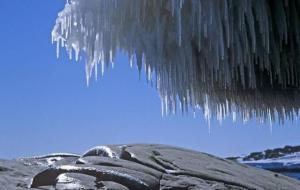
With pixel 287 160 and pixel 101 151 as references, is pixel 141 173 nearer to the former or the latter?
pixel 101 151

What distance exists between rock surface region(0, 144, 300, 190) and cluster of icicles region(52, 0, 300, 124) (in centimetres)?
33

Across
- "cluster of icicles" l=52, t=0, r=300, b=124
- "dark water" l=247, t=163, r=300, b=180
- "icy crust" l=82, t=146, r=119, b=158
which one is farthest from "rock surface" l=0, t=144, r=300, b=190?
"dark water" l=247, t=163, r=300, b=180

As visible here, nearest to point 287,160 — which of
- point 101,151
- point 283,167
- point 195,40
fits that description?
point 283,167

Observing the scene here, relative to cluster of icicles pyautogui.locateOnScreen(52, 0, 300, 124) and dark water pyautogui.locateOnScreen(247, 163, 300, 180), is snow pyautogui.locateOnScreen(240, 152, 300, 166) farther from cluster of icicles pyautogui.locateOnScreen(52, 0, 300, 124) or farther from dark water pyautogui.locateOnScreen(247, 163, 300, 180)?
cluster of icicles pyautogui.locateOnScreen(52, 0, 300, 124)

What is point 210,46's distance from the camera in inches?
80.0

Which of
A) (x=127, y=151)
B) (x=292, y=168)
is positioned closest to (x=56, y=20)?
(x=127, y=151)

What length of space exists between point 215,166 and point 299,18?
2.45ft

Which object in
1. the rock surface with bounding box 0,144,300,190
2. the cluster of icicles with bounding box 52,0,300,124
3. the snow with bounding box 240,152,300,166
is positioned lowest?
the snow with bounding box 240,152,300,166

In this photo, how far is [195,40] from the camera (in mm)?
2049

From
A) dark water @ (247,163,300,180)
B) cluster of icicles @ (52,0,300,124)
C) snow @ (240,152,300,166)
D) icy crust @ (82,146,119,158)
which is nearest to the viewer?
cluster of icicles @ (52,0,300,124)

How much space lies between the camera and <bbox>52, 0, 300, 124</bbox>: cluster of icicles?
1.95 metres

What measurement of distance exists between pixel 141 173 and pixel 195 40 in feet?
1.86

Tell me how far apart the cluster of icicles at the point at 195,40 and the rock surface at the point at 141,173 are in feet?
1.10

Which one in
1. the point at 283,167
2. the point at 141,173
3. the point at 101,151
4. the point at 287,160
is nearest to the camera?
the point at 141,173
